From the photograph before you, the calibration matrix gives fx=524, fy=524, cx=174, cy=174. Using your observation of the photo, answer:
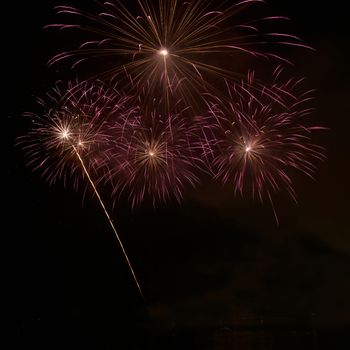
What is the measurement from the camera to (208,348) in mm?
77812

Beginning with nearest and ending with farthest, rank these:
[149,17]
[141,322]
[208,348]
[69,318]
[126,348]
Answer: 1. [149,17]
2. [126,348]
3. [208,348]
4. [69,318]
5. [141,322]

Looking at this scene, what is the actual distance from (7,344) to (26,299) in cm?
608

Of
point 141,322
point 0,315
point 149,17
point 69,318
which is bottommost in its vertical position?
point 149,17

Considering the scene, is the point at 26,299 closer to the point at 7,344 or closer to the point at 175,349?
the point at 7,344

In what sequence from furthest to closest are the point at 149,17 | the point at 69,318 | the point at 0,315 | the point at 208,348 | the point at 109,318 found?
the point at 109,318 < the point at 69,318 < the point at 208,348 < the point at 0,315 < the point at 149,17

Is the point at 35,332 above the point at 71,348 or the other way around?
above

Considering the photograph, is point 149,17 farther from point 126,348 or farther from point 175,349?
point 175,349

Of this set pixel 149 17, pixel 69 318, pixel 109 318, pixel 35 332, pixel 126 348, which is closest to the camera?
pixel 149 17

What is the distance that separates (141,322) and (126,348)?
96114 mm

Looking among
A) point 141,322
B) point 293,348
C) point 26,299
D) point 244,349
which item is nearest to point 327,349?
point 293,348

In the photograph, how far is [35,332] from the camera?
101m

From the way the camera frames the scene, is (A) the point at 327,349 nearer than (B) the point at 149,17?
No

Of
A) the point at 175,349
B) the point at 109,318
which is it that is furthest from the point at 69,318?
the point at 175,349

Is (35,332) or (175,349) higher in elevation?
(35,332)
